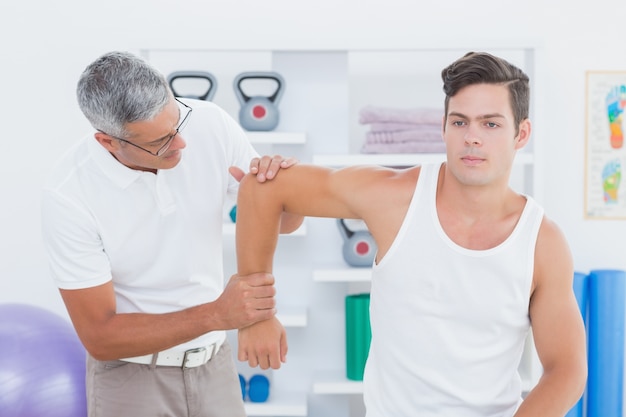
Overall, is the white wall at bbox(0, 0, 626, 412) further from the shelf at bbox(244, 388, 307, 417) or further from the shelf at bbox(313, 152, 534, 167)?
the shelf at bbox(244, 388, 307, 417)

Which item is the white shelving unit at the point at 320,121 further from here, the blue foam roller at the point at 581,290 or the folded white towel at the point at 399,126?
the blue foam roller at the point at 581,290

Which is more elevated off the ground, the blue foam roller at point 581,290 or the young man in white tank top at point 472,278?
the young man in white tank top at point 472,278

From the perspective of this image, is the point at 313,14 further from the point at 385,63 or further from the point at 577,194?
the point at 577,194

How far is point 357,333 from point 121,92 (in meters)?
1.67

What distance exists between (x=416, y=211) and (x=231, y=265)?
1836mm

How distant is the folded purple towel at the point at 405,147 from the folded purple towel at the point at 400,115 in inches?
3.5

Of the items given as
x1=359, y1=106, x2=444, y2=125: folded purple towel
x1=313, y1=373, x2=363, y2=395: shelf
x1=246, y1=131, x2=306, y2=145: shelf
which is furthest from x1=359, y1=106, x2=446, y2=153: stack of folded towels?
x1=313, y1=373, x2=363, y2=395: shelf

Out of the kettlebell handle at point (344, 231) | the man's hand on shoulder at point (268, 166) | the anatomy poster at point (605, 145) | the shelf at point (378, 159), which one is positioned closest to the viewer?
the man's hand on shoulder at point (268, 166)

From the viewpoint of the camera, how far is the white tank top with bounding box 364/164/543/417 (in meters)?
1.53

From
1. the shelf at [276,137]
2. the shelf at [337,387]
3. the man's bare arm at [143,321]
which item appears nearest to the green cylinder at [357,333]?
the shelf at [337,387]

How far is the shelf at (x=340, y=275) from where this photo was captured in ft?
9.96

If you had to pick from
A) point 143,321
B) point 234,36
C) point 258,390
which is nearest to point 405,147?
point 234,36

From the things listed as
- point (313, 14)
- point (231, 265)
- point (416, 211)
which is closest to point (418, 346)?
point (416, 211)

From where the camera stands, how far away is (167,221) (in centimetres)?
193
